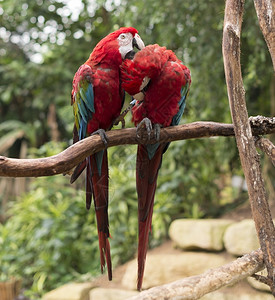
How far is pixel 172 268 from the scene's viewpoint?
2037mm

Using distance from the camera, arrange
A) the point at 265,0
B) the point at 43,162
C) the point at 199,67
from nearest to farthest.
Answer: the point at 43,162 → the point at 265,0 → the point at 199,67

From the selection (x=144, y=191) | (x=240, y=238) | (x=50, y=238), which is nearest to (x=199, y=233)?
(x=240, y=238)

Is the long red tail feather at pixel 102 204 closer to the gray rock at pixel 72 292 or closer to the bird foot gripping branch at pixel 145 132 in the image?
the bird foot gripping branch at pixel 145 132

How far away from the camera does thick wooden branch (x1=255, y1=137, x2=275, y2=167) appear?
2.78 ft

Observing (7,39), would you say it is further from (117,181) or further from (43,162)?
(43,162)

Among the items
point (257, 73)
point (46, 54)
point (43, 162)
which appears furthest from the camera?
point (46, 54)

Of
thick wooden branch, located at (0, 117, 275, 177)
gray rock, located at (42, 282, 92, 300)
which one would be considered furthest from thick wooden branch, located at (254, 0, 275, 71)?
gray rock, located at (42, 282, 92, 300)

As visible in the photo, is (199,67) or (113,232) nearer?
(199,67)

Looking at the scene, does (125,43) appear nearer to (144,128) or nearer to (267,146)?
(144,128)

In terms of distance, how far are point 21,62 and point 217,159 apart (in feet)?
6.53

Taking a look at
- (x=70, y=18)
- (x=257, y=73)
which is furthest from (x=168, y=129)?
(x=70, y=18)

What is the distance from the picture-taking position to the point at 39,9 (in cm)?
278

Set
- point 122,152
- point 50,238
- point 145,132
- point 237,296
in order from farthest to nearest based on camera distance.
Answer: point 50,238 → point 237,296 → point 122,152 → point 145,132

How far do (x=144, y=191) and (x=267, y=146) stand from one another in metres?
0.30
